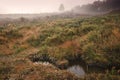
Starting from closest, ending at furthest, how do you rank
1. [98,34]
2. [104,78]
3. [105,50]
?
[104,78] → [105,50] → [98,34]

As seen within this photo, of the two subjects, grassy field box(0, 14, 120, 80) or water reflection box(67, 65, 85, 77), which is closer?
grassy field box(0, 14, 120, 80)

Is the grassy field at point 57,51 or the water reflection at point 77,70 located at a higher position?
the grassy field at point 57,51

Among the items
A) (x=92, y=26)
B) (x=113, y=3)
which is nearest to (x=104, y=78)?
(x=92, y=26)

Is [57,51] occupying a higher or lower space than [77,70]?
higher

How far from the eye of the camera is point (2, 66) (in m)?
16.0

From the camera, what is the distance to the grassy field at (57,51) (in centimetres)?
1484

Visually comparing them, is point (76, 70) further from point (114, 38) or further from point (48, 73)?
point (114, 38)

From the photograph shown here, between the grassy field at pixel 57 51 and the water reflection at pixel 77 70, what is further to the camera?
the water reflection at pixel 77 70

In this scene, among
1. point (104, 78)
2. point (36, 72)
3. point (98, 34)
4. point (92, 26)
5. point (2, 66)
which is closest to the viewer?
point (104, 78)

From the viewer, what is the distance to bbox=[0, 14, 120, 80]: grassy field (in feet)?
48.7

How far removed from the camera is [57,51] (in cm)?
2027

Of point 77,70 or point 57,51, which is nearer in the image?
point 77,70

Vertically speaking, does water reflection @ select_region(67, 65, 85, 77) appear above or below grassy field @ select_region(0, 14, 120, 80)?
below

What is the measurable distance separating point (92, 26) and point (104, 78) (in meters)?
13.7
